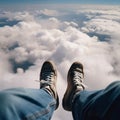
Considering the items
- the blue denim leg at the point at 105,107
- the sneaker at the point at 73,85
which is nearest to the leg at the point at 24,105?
the blue denim leg at the point at 105,107

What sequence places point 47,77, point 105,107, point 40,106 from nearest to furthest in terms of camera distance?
point 105,107 < point 40,106 < point 47,77

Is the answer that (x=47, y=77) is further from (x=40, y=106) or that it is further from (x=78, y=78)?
(x=40, y=106)

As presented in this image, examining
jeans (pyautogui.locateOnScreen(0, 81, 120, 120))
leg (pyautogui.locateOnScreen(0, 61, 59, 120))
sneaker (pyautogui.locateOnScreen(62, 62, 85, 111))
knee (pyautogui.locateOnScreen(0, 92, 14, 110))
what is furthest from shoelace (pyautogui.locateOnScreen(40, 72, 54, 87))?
knee (pyautogui.locateOnScreen(0, 92, 14, 110))

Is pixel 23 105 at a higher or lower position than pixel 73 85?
higher

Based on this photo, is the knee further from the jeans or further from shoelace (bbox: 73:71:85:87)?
shoelace (bbox: 73:71:85:87)

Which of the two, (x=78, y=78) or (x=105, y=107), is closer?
(x=105, y=107)

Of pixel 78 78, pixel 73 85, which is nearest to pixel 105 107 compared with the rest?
pixel 73 85

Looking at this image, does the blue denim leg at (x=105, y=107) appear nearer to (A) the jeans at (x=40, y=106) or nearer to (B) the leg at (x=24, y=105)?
Answer: (A) the jeans at (x=40, y=106)
